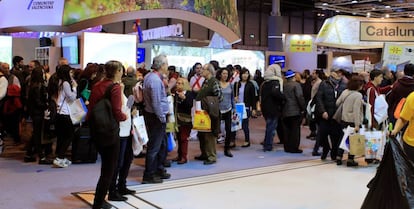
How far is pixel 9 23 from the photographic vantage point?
10586mm

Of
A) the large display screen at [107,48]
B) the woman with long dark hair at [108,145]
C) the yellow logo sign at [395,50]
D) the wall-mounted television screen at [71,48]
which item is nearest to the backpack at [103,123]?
the woman with long dark hair at [108,145]

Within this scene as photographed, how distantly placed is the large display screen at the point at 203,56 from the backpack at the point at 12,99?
545cm

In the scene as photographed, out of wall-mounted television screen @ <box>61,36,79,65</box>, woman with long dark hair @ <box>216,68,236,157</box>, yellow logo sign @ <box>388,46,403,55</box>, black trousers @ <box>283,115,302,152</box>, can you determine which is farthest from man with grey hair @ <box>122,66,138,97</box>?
yellow logo sign @ <box>388,46,403,55</box>

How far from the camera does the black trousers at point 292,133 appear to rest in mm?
7691

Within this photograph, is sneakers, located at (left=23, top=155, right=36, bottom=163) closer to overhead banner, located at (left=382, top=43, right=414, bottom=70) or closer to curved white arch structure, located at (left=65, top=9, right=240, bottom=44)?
curved white arch structure, located at (left=65, top=9, right=240, bottom=44)

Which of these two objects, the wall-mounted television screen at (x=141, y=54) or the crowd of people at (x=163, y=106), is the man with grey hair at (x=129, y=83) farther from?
the wall-mounted television screen at (x=141, y=54)

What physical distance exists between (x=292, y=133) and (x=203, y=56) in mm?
7680

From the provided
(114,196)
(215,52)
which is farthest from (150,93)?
(215,52)

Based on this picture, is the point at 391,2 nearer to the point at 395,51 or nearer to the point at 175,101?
the point at 395,51

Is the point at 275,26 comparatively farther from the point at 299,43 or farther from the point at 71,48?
the point at 71,48

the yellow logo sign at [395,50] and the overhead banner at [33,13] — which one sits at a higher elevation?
the overhead banner at [33,13]

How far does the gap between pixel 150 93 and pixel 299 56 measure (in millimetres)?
12771

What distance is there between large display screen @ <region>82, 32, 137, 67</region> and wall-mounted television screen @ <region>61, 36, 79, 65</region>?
0.60ft

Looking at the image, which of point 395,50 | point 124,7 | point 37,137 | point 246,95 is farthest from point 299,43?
point 37,137
